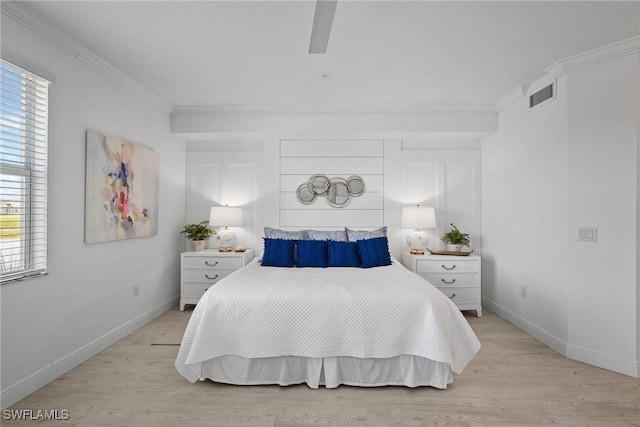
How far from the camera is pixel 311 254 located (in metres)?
3.50

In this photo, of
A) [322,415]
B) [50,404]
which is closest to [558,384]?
[322,415]

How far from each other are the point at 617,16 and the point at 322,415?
10.5ft

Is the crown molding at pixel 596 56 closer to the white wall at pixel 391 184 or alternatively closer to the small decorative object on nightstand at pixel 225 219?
the white wall at pixel 391 184

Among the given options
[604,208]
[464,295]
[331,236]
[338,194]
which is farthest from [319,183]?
[604,208]

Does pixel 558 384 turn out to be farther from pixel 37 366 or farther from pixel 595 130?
pixel 37 366

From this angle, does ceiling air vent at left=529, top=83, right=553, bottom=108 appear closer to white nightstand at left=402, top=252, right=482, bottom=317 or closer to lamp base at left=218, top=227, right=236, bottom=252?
white nightstand at left=402, top=252, right=482, bottom=317

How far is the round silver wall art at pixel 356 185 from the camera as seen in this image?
4430 millimetres

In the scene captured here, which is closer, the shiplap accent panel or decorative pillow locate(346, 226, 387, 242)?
decorative pillow locate(346, 226, 387, 242)

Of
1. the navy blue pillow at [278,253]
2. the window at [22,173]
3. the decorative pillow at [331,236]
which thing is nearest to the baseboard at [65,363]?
the window at [22,173]

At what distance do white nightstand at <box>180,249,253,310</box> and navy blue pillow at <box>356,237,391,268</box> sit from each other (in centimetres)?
151

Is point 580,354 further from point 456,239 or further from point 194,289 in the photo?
point 194,289

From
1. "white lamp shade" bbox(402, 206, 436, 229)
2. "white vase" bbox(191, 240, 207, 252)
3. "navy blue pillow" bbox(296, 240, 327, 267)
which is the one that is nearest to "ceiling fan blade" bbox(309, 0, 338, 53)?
"navy blue pillow" bbox(296, 240, 327, 267)

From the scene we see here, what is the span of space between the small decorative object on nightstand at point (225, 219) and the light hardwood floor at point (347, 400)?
71.5 inches

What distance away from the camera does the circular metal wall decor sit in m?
4.43
